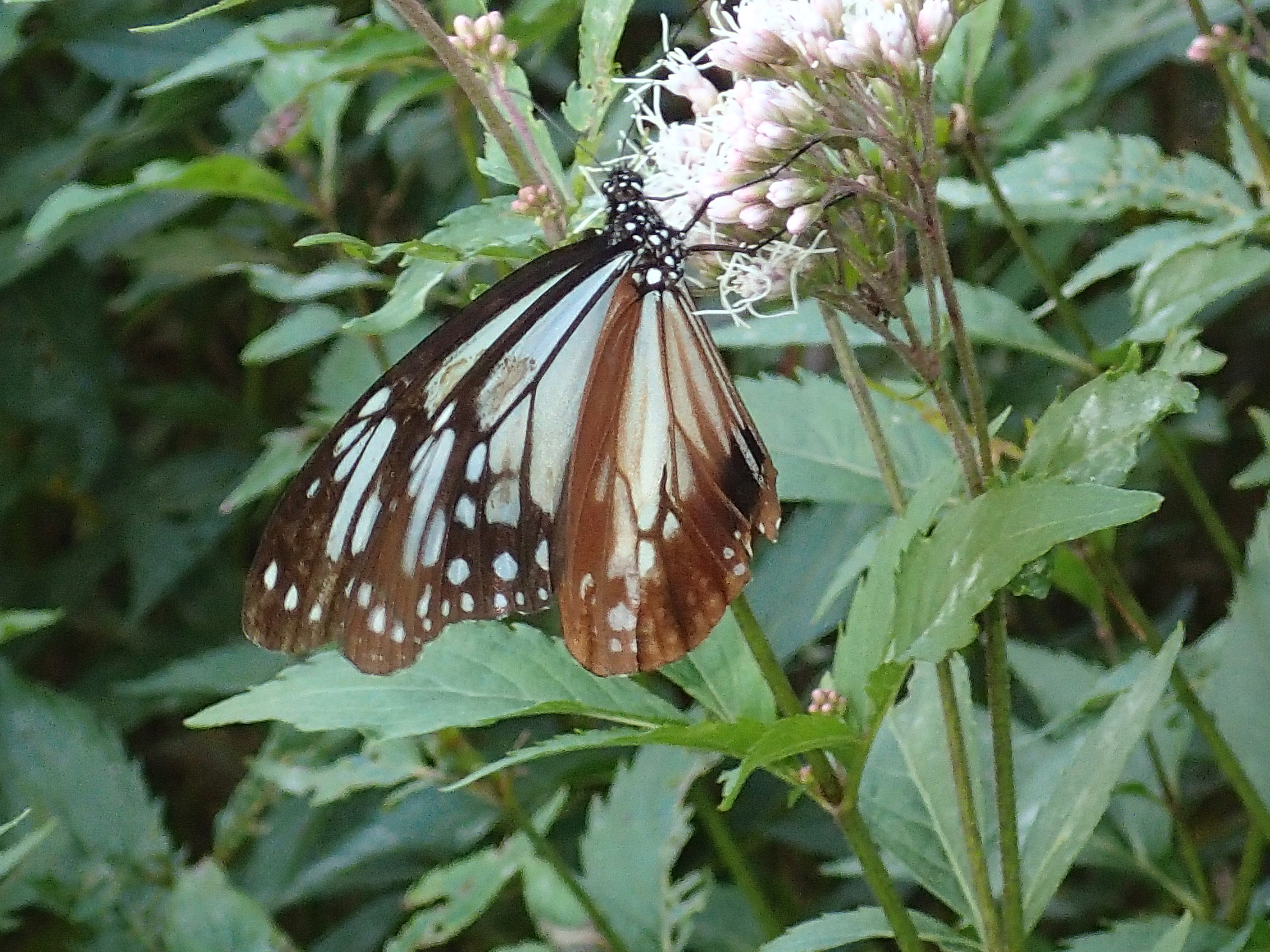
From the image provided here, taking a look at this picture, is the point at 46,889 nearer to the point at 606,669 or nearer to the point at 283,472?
the point at 283,472

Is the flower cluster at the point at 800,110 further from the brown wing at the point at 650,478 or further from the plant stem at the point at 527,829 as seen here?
the plant stem at the point at 527,829

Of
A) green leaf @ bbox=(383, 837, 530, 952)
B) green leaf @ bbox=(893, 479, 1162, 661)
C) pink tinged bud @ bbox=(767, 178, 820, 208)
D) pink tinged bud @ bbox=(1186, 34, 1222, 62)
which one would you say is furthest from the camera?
green leaf @ bbox=(383, 837, 530, 952)

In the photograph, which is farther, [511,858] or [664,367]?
[511,858]

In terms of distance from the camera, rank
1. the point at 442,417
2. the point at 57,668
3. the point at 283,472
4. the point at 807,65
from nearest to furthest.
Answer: the point at 807,65, the point at 442,417, the point at 283,472, the point at 57,668

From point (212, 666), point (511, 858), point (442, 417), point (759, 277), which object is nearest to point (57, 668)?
point (212, 666)

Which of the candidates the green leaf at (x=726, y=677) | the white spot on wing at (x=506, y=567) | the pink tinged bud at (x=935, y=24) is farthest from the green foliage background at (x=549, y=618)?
the pink tinged bud at (x=935, y=24)

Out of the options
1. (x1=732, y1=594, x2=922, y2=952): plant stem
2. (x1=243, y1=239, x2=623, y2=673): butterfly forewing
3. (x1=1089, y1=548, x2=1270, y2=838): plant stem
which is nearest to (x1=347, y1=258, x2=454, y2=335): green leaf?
(x1=243, y1=239, x2=623, y2=673): butterfly forewing

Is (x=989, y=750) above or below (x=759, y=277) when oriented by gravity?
below

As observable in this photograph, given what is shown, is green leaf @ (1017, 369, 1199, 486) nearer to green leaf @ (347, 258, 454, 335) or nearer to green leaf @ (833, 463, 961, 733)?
green leaf @ (833, 463, 961, 733)
